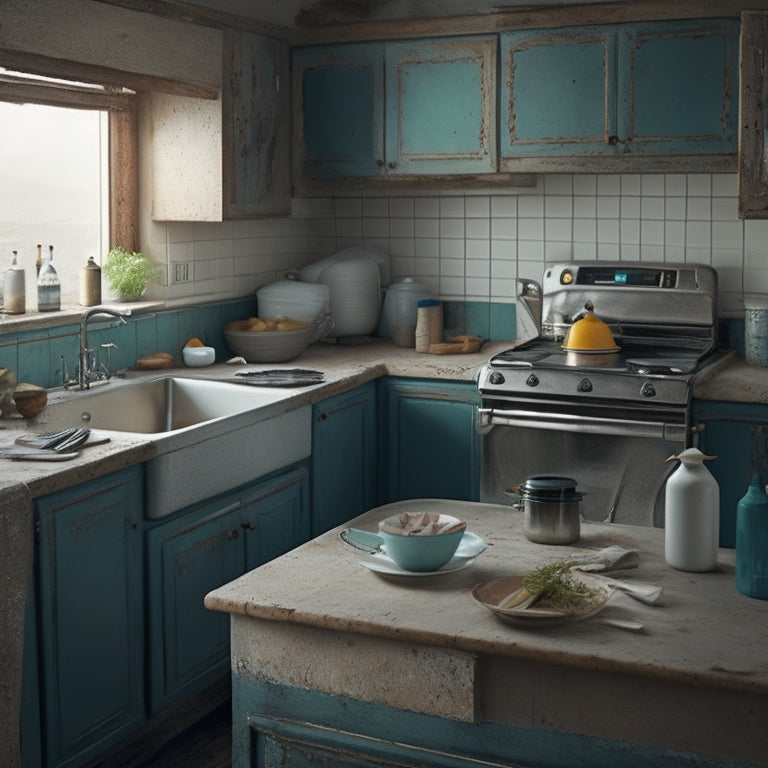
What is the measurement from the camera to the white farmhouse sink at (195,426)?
365 centimetres

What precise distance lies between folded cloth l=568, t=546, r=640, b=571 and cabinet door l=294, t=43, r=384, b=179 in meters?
3.14

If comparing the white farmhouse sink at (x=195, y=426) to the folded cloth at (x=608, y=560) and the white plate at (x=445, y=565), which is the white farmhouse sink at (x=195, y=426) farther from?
the folded cloth at (x=608, y=560)

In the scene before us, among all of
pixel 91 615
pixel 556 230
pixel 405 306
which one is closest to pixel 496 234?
pixel 556 230

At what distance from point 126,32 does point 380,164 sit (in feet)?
4.77

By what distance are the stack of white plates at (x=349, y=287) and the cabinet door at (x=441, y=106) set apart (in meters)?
0.52

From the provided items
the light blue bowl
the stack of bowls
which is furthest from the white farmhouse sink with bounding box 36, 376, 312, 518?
the light blue bowl

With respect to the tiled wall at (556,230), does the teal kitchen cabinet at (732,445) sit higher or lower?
lower

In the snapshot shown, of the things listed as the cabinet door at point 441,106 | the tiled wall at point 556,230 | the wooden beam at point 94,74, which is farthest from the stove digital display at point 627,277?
the wooden beam at point 94,74

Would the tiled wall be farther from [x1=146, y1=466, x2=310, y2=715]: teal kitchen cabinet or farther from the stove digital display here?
[x1=146, y1=466, x2=310, y2=715]: teal kitchen cabinet

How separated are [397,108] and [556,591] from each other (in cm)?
344

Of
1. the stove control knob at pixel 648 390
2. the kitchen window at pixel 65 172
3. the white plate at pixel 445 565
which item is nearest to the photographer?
the white plate at pixel 445 565

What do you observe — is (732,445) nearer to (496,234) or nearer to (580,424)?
(580,424)

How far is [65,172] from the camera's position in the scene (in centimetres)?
459

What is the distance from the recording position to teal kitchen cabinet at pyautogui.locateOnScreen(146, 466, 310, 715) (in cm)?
367
